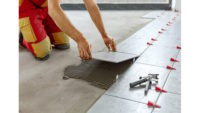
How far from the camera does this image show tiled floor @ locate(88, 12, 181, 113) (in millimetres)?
1354

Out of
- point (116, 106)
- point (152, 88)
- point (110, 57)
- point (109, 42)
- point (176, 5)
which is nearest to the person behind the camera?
point (116, 106)

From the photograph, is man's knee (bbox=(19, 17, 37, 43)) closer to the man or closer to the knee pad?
the man

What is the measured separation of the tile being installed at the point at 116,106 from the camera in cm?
133

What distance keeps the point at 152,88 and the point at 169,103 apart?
209 mm

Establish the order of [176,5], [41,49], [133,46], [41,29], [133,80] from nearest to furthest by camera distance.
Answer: [133,80] < [41,49] < [41,29] < [133,46] < [176,5]

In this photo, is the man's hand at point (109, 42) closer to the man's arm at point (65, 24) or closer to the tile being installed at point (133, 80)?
the tile being installed at point (133, 80)

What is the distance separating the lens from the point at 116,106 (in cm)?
137

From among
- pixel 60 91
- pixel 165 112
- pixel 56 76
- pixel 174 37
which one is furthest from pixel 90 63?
pixel 174 37

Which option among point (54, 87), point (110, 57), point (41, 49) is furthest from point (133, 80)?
point (41, 49)

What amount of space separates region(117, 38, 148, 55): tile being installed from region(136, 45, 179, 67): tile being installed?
84mm

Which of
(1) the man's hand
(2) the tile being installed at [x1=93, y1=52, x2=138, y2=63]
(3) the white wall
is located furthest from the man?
(3) the white wall

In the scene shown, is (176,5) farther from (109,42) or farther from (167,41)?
(109,42)
